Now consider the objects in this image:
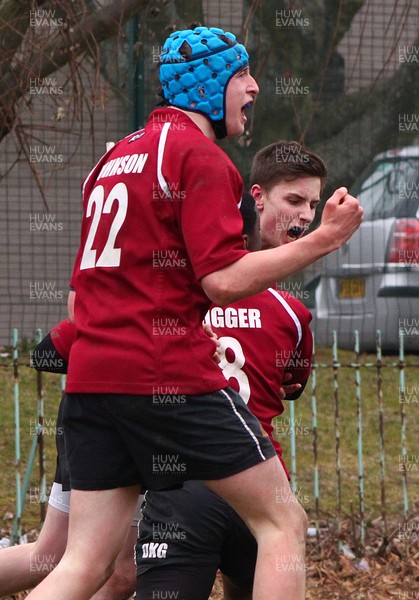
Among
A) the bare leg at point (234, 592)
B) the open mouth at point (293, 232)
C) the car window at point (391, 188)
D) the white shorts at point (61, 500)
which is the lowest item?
the bare leg at point (234, 592)

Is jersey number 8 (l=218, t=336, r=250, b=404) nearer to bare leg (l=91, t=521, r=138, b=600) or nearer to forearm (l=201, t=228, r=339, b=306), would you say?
forearm (l=201, t=228, r=339, b=306)

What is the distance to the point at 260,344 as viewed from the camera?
3.84m

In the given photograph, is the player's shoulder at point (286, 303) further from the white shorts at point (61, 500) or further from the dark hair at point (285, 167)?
the white shorts at point (61, 500)

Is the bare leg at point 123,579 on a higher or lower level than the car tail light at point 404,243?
lower

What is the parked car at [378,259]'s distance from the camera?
28.5 ft

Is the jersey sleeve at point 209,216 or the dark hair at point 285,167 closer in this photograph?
the jersey sleeve at point 209,216

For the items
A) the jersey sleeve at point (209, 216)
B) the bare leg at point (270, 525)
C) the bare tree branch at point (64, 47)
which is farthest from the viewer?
the bare tree branch at point (64, 47)

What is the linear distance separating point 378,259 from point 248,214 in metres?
5.17

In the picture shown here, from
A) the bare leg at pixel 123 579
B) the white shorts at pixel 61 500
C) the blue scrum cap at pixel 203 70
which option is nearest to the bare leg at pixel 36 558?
the white shorts at pixel 61 500

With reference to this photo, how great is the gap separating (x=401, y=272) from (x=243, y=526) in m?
5.47

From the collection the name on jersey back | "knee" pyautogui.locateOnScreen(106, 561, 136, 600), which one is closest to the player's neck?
the name on jersey back

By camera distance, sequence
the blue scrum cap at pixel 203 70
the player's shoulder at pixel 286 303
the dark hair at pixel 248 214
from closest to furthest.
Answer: the blue scrum cap at pixel 203 70
the dark hair at pixel 248 214
the player's shoulder at pixel 286 303

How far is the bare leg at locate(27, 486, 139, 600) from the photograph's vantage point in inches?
126

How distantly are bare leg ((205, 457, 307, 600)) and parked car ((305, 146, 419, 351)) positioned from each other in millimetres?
5355
